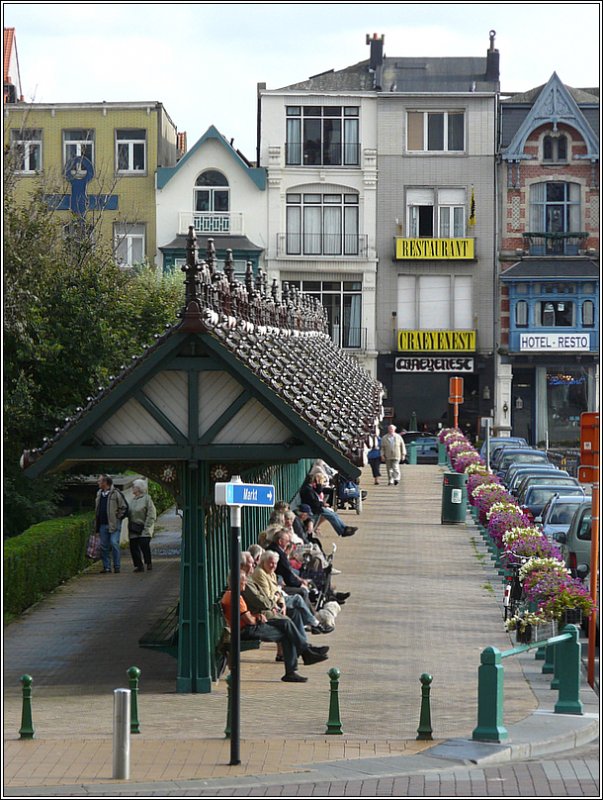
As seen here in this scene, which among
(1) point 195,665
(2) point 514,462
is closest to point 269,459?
(1) point 195,665

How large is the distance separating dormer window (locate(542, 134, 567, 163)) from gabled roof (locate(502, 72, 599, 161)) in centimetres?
55

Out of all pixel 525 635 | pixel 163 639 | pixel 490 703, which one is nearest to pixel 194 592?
pixel 163 639

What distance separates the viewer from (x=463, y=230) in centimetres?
6222

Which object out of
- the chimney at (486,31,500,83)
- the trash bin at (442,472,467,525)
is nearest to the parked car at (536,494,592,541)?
the trash bin at (442,472,467,525)

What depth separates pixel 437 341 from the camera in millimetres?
61844

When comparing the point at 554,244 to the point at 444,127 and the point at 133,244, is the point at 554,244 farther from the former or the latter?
the point at 133,244

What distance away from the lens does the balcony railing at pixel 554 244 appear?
61.8m

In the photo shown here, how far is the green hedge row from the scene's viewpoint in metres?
20.7

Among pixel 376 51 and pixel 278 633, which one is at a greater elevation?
pixel 376 51

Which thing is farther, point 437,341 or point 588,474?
point 437,341

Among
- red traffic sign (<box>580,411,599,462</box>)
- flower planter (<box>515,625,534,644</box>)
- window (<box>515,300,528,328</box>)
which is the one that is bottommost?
flower planter (<box>515,625,534,644</box>)

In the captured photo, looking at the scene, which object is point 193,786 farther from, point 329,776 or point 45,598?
point 45,598

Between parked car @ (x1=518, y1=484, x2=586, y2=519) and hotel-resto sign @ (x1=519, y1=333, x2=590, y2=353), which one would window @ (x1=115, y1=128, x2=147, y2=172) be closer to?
hotel-resto sign @ (x1=519, y1=333, x2=590, y2=353)

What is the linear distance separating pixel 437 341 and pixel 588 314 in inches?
250
